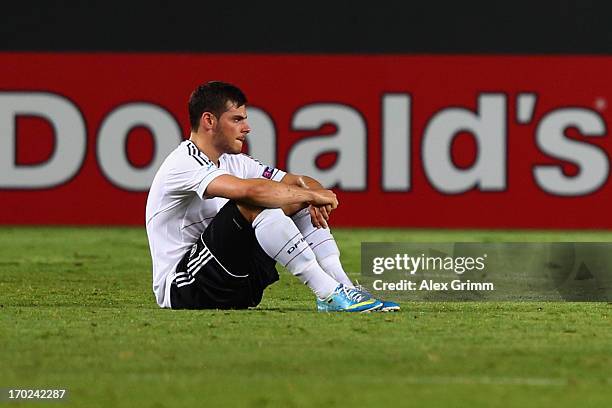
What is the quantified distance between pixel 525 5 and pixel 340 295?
7653 mm

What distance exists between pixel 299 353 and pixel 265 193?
3.10 ft

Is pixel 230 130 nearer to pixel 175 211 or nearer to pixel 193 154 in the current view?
pixel 193 154

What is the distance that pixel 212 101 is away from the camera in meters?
6.45

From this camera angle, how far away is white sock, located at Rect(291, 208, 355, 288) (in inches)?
256

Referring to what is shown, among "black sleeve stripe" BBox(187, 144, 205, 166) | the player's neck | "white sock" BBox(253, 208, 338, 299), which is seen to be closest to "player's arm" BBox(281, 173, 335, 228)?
"white sock" BBox(253, 208, 338, 299)

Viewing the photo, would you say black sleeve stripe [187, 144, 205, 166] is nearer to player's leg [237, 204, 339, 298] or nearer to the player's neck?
the player's neck

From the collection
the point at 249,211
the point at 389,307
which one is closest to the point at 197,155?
the point at 249,211

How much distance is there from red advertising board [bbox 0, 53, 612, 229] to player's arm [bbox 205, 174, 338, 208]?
6.62m

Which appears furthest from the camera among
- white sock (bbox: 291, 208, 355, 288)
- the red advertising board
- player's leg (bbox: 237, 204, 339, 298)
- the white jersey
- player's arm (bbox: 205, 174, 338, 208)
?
the red advertising board

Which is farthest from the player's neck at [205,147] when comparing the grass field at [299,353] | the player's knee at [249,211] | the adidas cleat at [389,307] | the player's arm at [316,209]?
the adidas cleat at [389,307]

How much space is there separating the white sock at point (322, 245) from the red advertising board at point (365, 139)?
6.12 metres

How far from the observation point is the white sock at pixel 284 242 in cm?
603

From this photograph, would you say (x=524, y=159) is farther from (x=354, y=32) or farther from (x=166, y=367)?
(x=166, y=367)

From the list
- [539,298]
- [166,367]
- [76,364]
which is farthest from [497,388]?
[539,298]
